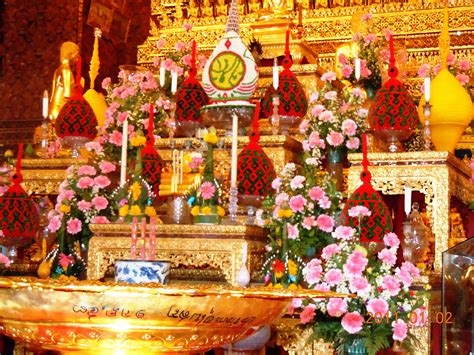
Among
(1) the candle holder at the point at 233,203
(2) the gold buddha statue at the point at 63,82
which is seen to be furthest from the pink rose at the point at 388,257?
(2) the gold buddha statue at the point at 63,82

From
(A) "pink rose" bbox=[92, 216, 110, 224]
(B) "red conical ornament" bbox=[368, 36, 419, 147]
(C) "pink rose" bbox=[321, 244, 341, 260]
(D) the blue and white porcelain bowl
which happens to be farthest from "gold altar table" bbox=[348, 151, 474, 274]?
(D) the blue and white porcelain bowl

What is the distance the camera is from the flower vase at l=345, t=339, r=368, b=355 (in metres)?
4.42

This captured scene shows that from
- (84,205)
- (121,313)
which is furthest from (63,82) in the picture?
(121,313)

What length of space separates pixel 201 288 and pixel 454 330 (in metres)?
2.73

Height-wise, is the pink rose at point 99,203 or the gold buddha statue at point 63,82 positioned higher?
the gold buddha statue at point 63,82

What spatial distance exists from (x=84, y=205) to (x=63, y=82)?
241 cm

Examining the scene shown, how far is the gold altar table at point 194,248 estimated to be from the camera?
4.64 meters

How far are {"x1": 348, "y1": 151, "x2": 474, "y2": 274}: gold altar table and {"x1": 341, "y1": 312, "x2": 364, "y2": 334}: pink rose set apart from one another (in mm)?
640

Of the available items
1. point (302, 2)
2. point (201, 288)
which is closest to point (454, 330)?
point (201, 288)

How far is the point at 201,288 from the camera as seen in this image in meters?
1.97

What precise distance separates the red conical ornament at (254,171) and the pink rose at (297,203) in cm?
26

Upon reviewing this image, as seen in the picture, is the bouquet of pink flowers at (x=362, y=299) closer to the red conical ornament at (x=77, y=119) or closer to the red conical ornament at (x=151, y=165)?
the red conical ornament at (x=151, y=165)

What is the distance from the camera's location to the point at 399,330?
4.31 meters

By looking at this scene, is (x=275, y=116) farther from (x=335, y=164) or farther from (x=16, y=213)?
(x=16, y=213)
